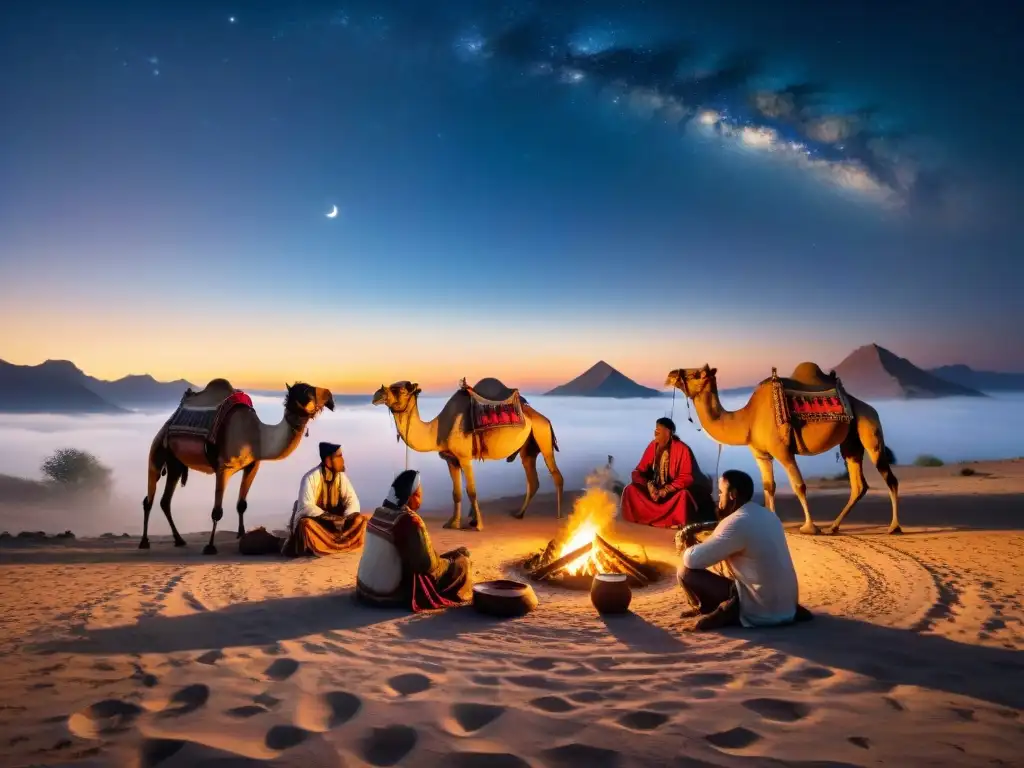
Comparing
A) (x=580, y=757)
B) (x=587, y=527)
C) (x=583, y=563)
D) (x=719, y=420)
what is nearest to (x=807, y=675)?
(x=580, y=757)

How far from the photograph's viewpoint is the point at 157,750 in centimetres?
302

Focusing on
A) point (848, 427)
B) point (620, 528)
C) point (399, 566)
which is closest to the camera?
point (399, 566)

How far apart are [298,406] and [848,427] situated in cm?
842

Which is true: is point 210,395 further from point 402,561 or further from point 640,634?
point 640,634

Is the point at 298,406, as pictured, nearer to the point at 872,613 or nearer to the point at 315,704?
the point at 315,704

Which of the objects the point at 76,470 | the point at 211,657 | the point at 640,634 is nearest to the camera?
Answer: the point at 211,657

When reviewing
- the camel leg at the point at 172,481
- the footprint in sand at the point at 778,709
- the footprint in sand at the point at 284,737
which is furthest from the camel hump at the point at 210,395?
the footprint in sand at the point at 778,709

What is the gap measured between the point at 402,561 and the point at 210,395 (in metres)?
5.37

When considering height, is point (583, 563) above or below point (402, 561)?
below

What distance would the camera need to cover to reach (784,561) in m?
4.79

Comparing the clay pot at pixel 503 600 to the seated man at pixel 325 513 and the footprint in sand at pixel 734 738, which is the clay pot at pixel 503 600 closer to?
the footprint in sand at pixel 734 738

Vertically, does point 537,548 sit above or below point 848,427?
below

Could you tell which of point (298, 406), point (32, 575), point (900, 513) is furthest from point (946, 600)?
point (32, 575)

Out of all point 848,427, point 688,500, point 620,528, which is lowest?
point 620,528
